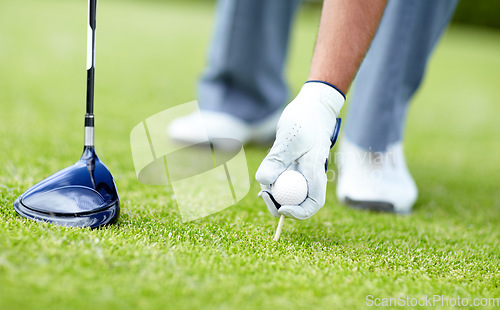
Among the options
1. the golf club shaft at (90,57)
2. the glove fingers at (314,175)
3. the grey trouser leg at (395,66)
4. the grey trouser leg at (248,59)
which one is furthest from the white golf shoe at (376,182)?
the golf club shaft at (90,57)

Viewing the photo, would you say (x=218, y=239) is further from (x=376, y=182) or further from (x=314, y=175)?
(x=376, y=182)

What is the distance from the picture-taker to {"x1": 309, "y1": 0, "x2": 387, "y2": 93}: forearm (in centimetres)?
116

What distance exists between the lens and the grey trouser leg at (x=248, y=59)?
7.48 feet

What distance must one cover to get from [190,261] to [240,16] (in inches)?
60.8

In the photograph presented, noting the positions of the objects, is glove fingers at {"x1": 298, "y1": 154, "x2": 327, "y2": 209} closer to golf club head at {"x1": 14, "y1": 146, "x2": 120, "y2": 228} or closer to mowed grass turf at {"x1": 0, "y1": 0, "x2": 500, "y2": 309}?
mowed grass turf at {"x1": 0, "y1": 0, "x2": 500, "y2": 309}

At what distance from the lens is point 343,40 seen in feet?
3.84

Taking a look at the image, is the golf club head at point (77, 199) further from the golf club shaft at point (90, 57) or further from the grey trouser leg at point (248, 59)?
the grey trouser leg at point (248, 59)

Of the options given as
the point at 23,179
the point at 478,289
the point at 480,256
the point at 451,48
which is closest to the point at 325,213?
the point at 480,256

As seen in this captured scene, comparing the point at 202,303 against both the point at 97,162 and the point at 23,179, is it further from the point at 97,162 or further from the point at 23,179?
the point at 23,179

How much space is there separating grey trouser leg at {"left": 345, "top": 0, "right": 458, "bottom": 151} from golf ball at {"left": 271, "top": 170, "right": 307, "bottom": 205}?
664mm

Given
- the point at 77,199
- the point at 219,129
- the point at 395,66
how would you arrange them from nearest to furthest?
the point at 77,199 → the point at 395,66 → the point at 219,129

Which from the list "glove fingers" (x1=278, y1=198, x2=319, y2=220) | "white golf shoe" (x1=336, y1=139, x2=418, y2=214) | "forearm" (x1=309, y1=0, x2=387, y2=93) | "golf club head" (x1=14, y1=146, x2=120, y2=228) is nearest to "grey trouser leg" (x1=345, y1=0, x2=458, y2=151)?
"white golf shoe" (x1=336, y1=139, x2=418, y2=214)

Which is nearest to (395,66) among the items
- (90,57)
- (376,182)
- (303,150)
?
(376,182)

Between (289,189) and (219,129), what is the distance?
1220 mm
